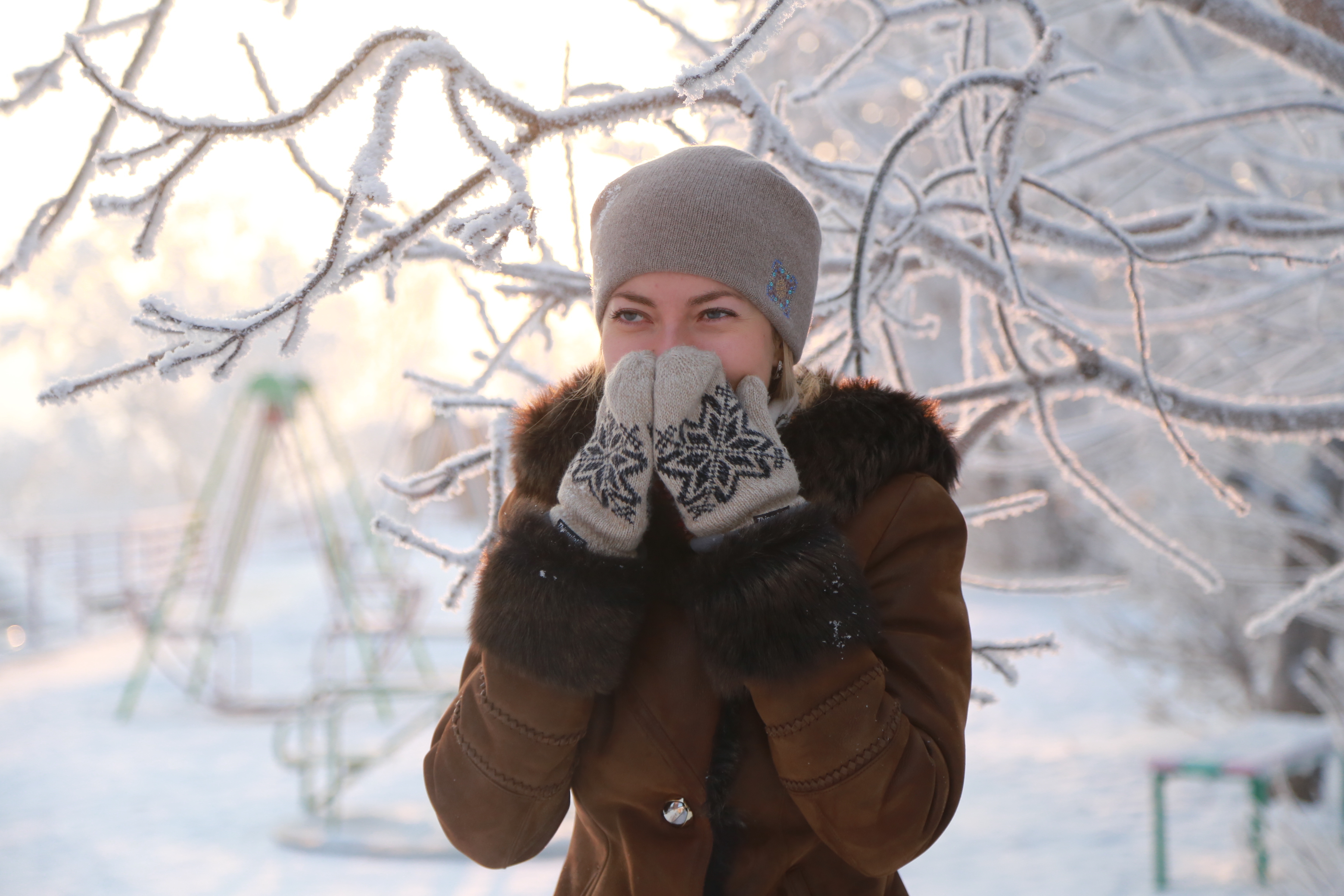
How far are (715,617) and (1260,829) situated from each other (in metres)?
4.07

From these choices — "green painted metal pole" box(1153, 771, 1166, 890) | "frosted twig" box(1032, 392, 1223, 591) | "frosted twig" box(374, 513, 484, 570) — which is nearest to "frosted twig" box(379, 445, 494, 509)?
"frosted twig" box(374, 513, 484, 570)

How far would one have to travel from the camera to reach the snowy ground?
449 cm

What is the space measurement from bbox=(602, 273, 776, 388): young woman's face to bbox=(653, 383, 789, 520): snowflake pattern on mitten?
104 mm

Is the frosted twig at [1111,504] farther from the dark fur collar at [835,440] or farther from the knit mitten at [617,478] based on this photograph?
the knit mitten at [617,478]

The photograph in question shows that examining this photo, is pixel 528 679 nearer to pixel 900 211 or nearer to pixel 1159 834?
pixel 900 211

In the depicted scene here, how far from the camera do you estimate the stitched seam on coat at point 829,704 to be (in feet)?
3.61

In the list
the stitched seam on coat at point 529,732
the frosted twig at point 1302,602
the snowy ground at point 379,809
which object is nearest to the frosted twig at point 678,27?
the stitched seam on coat at point 529,732

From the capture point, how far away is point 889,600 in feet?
3.95

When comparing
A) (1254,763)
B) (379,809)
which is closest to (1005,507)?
(1254,763)

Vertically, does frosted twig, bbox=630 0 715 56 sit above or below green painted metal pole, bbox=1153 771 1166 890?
above

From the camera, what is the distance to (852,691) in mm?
1104

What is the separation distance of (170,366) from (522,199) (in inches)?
17.9

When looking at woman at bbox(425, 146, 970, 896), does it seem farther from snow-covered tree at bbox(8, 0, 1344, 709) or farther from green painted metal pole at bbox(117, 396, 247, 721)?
green painted metal pole at bbox(117, 396, 247, 721)

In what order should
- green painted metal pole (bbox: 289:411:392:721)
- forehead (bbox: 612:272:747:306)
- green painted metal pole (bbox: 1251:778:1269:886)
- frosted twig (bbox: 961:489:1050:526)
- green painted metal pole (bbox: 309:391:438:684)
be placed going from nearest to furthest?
forehead (bbox: 612:272:747:306) < frosted twig (bbox: 961:489:1050:526) < green painted metal pole (bbox: 1251:778:1269:886) < green painted metal pole (bbox: 289:411:392:721) < green painted metal pole (bbox: 309:391:438:684)
